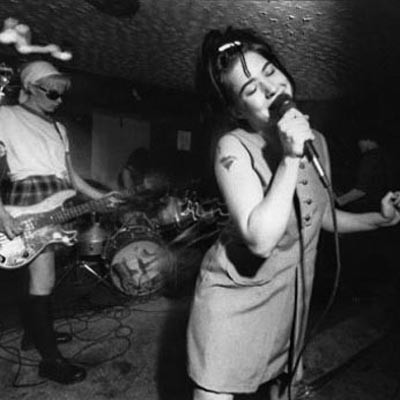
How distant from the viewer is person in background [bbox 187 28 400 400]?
2.86 feet

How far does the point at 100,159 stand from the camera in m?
4.83

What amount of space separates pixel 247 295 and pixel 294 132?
1.47 feet

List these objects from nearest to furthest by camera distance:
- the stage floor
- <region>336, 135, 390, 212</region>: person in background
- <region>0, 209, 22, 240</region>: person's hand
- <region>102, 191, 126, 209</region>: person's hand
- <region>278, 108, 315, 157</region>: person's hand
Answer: <region>278, 108, 315, 157</region>: person's hand, the stage floor, <region>0, 209, 22, 240</region>: person's hand, <region>102, 191, 126, 209</region>: person's hand, <region>336, 135, 390, 212</region>: person in background

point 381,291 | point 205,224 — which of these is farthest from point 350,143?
point 205,224

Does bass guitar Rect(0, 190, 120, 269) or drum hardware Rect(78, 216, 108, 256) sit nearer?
bass guitar Rect(0, 190, 120, 269)

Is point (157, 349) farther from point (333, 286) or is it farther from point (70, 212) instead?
point (333, 286)

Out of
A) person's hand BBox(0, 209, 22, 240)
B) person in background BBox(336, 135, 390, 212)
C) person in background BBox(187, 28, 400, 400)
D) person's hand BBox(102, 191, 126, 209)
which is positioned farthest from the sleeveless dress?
person in background BBox(336, 135, 390, 212)

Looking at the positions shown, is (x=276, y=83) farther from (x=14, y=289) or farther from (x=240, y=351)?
(x=14, y=289)

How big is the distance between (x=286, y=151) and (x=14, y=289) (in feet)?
11.2

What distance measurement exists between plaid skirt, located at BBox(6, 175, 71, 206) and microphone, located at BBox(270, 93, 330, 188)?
5.76ft

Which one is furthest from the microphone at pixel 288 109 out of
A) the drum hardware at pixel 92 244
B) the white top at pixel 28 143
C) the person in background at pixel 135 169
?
the person in background at pixel 135 169

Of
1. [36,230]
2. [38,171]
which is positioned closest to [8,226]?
[36,230]

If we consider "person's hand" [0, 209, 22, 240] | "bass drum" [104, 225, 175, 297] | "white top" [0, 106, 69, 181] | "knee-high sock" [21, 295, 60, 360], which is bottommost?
A: "bass drum" [104, 225, 175, 297]

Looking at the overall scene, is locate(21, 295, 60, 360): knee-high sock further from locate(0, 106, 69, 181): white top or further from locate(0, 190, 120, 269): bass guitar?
locate(0, 106, 69, 181): white top
